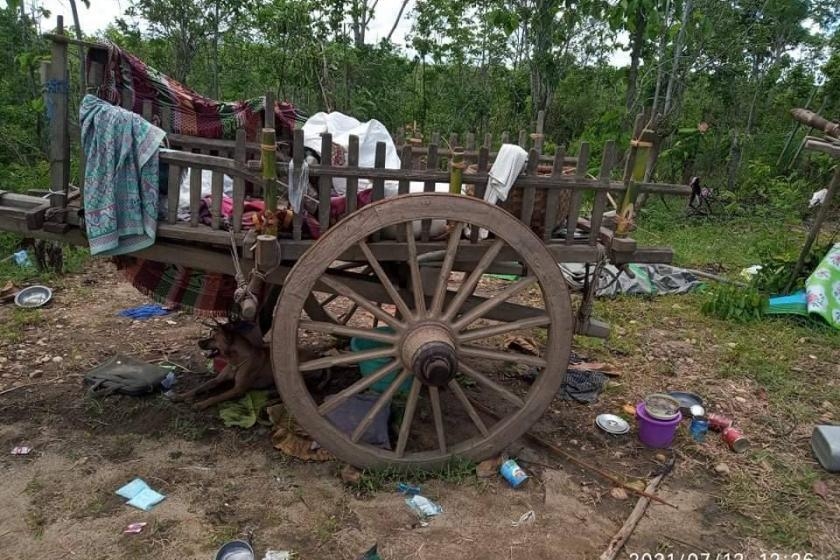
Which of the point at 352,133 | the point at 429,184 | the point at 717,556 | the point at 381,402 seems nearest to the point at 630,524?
A: the point at 717,556

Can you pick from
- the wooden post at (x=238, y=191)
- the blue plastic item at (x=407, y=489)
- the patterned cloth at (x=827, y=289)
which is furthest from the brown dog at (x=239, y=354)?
the patterned cloth at (x=827, y=289)

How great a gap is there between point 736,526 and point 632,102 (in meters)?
7.02

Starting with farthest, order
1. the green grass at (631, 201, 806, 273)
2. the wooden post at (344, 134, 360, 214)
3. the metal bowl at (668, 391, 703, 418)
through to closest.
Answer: the green grass at (631, 201, 806, 273)
the metal bowl at (668, 391, 703, 418)
the wooden post at (344, 134, 360, 214)

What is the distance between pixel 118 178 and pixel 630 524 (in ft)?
8.51

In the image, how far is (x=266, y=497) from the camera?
2588 millimetres

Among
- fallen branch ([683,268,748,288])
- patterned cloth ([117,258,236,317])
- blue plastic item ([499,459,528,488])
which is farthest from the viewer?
fallen branch ([683,268,748,288])

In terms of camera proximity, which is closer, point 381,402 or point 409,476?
point 381,402

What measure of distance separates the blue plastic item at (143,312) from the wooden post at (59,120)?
2115mm

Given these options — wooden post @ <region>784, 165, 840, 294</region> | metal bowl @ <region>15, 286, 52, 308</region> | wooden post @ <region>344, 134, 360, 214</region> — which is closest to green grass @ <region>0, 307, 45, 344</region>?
metal bowl @ <region>15, 286, 52, 308</region>

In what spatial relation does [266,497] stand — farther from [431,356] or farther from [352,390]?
[431,356]

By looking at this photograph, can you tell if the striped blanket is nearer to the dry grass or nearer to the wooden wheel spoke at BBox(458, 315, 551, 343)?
the wooden wheel spoke at BBox(458, 315, 551, 343)

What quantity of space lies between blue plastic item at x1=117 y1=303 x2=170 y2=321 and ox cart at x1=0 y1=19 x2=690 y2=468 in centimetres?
189

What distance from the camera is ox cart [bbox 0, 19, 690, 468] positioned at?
2414mm

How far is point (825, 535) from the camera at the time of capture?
257 cm
